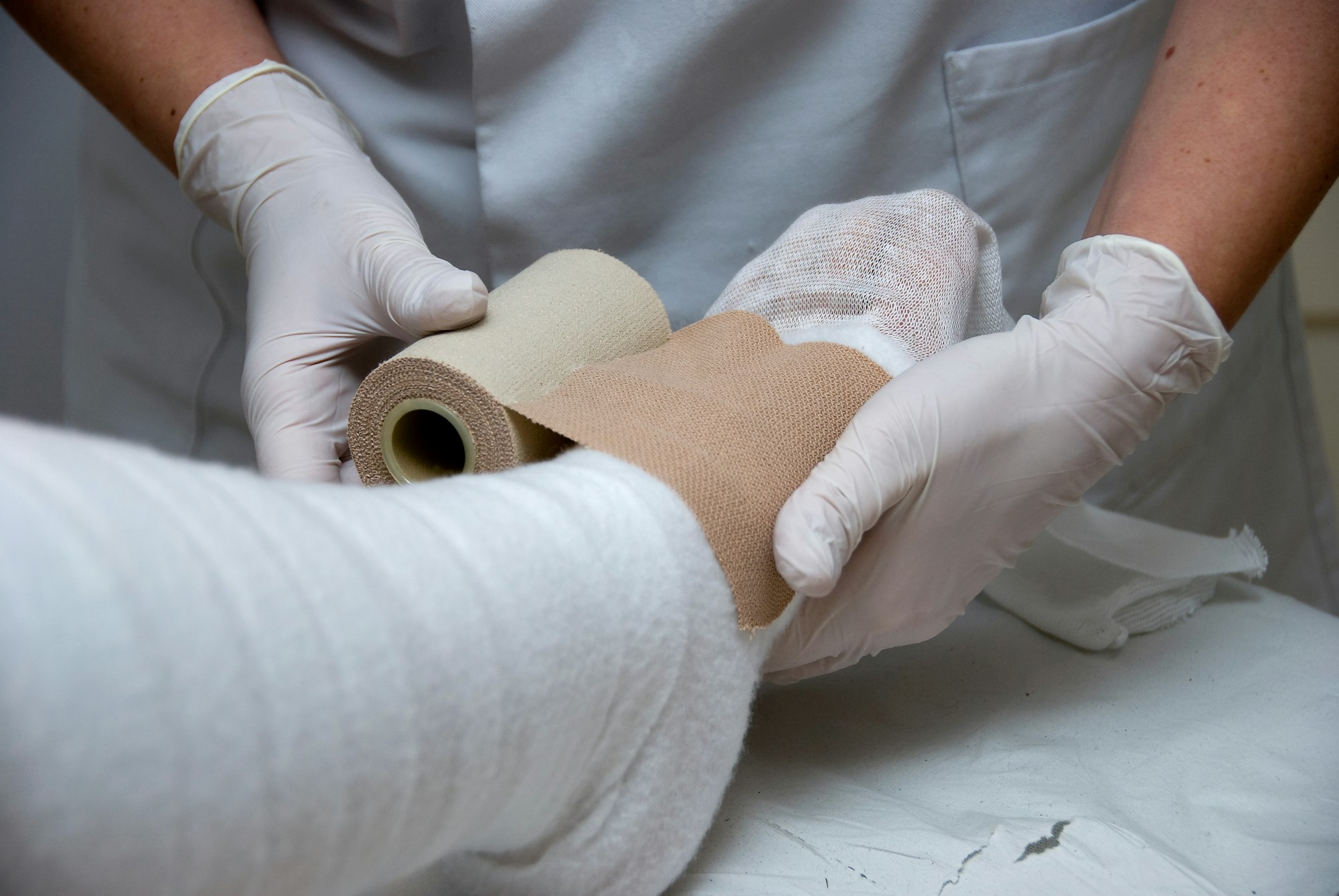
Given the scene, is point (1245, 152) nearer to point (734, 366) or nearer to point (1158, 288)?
point (1158, 288)

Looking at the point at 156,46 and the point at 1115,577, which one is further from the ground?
the point at 156,46

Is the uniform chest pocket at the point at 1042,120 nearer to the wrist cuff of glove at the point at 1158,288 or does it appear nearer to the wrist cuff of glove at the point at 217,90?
the wrist cuff of glove at the point at 1158,288

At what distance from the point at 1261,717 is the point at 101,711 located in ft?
3.35

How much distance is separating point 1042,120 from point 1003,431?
59cm

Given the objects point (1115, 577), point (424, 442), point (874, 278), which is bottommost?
point (1115, 577)

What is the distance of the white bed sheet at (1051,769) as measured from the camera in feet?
2.37

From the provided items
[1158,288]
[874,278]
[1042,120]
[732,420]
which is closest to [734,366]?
[732,420]

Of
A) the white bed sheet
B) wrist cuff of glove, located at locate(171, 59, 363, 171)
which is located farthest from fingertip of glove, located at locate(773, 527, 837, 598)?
wrist cuff of glove, located at locate(171, 59, 363, 171)

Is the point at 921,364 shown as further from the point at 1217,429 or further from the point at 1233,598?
the point at 1217,429

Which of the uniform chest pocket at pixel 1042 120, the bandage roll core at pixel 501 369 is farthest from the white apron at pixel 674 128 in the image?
the bandage roll core at pixel 501 369

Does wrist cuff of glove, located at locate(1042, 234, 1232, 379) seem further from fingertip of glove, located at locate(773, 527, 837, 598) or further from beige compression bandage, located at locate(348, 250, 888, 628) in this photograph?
fingertip of glove, located at locate(773, 527, 837, 598)

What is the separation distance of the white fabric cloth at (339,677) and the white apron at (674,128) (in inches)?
25.0

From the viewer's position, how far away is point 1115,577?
1138 mm

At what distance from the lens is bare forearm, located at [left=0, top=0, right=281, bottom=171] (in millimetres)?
1171
